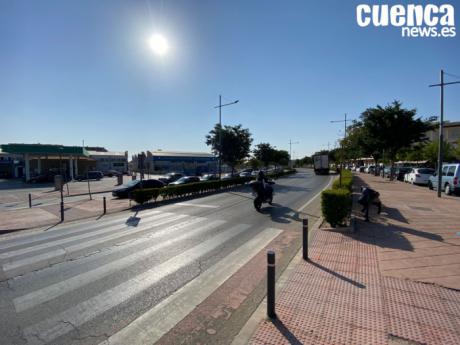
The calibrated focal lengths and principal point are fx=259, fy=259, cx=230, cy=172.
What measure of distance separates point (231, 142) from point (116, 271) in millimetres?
24880

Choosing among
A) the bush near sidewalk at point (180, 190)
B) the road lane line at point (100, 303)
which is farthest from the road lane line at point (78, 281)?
the bush near sidewalk at point (180, 190)

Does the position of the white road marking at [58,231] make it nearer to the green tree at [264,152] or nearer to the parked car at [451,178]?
the parked car at [451,178]

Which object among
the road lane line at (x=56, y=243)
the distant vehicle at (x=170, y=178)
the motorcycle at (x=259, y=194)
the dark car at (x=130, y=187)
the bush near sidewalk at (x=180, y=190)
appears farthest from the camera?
the distant vehicle at (x=170, y=178)

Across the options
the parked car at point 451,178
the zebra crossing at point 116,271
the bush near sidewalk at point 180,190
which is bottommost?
the zebra crossing at point 116,271

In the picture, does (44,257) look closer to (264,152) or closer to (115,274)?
(115,274)

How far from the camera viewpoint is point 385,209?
434 inches

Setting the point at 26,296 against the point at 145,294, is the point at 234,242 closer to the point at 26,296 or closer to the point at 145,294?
the point at 145,294

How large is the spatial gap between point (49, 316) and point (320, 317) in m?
3.83

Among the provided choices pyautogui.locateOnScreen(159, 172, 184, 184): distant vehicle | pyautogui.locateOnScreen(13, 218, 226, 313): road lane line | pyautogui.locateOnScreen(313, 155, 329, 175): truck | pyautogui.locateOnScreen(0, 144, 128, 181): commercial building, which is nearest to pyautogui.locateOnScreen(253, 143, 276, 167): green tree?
pyautogui.locateOnScreen(313, 155, 329, 175): truck

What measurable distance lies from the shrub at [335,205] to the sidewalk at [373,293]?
956mm

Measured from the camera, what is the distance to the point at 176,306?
3959mm

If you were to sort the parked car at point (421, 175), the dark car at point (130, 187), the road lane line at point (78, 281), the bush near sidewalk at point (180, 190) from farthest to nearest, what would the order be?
the parked car at point (421, 175), the dark car at point (130, 187), the bush near sidewalk at point (180, 190), the road lane line at point (78, 281)

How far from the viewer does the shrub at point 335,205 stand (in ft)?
25.6

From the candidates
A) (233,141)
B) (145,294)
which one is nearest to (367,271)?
(145,294)
